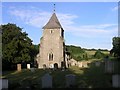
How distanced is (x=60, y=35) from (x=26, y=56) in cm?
1385

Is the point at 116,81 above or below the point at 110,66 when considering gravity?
below

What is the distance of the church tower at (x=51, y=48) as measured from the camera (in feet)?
225

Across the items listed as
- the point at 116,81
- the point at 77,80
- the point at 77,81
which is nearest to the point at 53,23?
the point at 77,80

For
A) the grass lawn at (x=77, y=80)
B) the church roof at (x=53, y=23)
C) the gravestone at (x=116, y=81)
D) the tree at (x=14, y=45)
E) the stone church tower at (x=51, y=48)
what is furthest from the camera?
the church roof at (x=53, y=23)

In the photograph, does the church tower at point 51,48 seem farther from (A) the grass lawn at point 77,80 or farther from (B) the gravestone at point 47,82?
(B) the gravestone at point 47,82

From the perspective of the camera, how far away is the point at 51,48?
69562 millimetres

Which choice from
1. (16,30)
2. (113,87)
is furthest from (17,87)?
(16,30)

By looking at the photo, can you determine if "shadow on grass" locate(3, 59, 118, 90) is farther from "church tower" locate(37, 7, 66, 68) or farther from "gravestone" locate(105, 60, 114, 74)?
"church tower" locate(37, 7, 66, 68)

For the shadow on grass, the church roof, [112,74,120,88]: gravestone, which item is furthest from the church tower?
[112,74,120,88]: gravestone

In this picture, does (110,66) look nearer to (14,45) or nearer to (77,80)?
(77,80)

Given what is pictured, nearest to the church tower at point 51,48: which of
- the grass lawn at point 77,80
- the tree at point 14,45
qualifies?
the tree at point 14,45

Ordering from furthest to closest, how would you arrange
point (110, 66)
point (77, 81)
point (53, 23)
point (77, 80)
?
1. point (53, 23)
2. point (110, 66)
3. point (77, 80)
4. point (77, 81)

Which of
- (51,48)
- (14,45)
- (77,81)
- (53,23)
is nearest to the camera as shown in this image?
(77,81)

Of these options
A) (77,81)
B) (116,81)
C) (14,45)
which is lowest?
(77,81)
